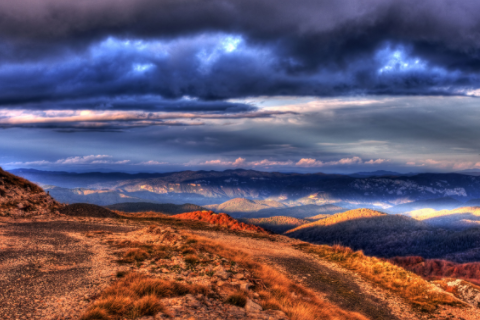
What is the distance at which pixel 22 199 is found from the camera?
28344 millimetres

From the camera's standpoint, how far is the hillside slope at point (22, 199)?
25.9m

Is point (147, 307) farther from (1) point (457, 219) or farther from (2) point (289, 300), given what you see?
(1) point (457, 219)

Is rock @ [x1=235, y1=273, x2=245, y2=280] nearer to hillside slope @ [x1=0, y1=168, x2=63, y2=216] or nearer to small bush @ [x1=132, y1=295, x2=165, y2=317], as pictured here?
small bush @ [x1=132, y1=295, x2=165, y2=317]

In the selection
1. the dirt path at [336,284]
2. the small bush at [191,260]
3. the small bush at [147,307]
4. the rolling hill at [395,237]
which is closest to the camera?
the small bush at [147,307]

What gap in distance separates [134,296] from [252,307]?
381cm

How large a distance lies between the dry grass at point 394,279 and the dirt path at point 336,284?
929mm

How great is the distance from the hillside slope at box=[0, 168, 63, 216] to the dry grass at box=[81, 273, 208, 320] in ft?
75.3

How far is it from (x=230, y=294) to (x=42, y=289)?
625cm

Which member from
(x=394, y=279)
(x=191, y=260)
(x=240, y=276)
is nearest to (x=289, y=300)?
(x=240, y=276)

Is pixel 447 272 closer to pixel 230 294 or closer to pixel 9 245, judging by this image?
pixel 230 294

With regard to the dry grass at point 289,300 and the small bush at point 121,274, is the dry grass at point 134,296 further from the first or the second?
the dry grass at point 289,300

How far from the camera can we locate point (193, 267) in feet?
43.9

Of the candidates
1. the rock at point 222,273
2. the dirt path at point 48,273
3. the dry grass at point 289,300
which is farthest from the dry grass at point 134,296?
the dry grass at point 289,300

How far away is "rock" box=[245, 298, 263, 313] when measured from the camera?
8.77 meters
